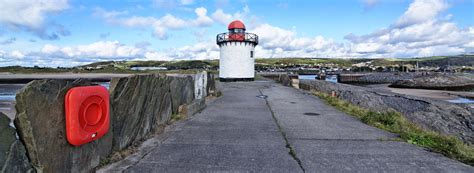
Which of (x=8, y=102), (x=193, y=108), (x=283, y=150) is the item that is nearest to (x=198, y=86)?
(x=193, y=108)

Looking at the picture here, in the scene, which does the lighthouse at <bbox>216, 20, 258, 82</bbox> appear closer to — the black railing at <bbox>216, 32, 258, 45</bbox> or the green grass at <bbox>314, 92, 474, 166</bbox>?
the black railing at <bbox>216, 32, 258, 45</bbox>

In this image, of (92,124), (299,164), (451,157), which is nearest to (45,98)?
(92,124)

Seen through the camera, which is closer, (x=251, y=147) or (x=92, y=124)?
(x=92, y=124)

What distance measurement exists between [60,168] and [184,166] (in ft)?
4.99

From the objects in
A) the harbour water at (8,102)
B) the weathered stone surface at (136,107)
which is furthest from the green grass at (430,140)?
the harbour water at (8,102)

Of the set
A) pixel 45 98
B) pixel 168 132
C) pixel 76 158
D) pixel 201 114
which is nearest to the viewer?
pixel 45 98

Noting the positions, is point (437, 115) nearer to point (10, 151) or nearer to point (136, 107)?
point (136, 107)

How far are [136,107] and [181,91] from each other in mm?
3576

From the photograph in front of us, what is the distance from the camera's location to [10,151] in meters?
2.71

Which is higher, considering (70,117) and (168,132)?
(70,117)

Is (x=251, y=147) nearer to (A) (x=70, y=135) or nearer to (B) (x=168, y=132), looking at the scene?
(B) (x=168, y=132)

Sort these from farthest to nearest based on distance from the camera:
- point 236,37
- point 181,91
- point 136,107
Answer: point 236,37 < point 181,91 < point 136,107

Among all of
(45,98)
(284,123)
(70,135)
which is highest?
(45,98)

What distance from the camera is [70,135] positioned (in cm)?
337
